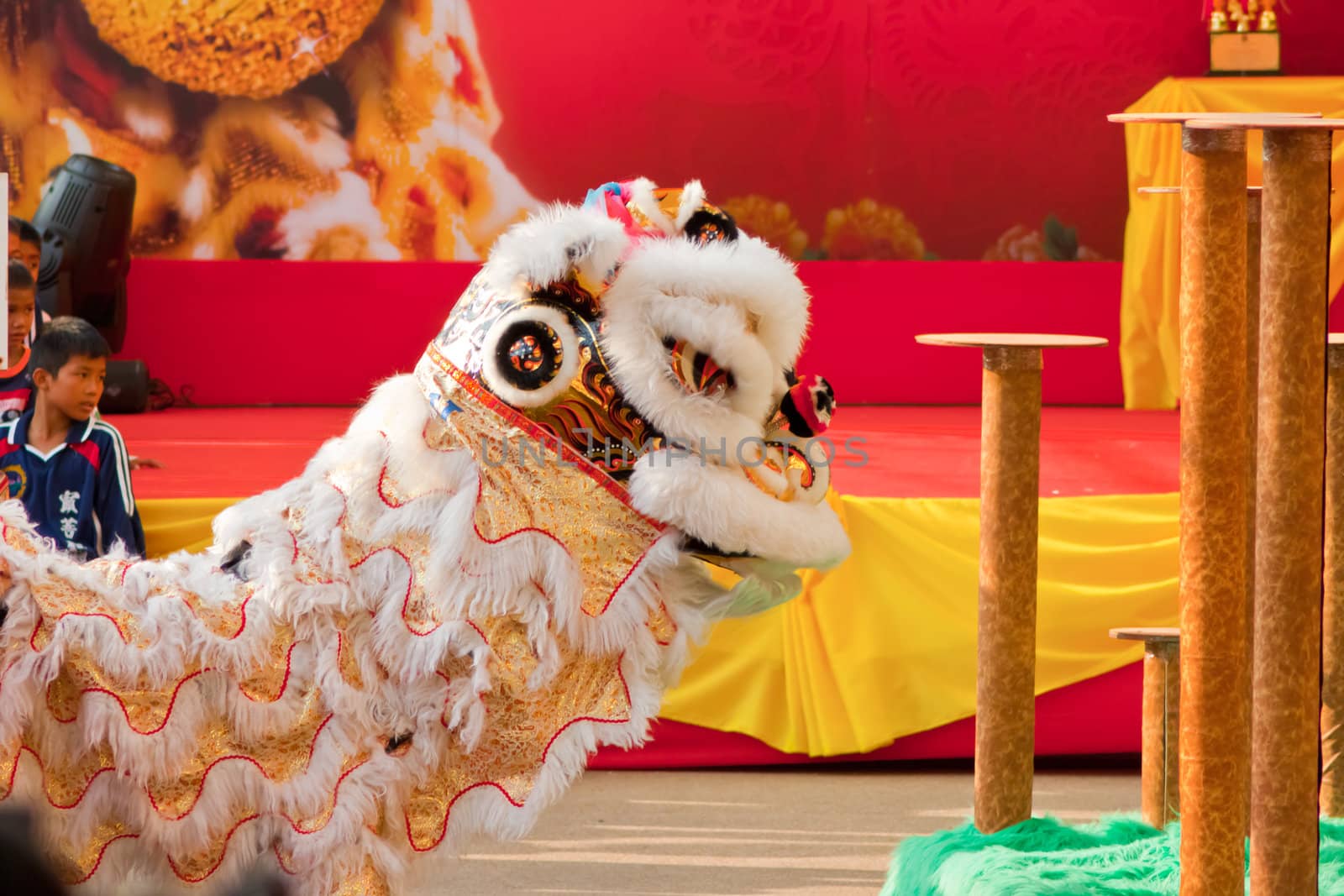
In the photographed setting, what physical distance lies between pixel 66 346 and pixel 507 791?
125cm

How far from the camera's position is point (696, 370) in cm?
154

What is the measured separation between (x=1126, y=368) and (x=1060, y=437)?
921 millimetres

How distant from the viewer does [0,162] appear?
5.08 m

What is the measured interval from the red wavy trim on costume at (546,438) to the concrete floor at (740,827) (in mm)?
990

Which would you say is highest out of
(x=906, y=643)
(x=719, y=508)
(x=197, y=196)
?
(x=197, y=196)

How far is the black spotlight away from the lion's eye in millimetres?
3152

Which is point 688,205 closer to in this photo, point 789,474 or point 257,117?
point 789,474

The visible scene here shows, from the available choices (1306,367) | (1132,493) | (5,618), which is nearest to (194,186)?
(1132,493)

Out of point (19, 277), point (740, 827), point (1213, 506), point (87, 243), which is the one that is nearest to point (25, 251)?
point (19, 277)

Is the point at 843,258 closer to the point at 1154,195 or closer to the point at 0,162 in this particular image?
the point at 1154,195

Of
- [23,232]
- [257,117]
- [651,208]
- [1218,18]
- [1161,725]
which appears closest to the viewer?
[651,208]

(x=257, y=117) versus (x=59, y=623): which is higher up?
(x=257, y=117)

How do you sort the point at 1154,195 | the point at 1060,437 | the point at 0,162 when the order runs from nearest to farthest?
the point at 1060,437 < the point at 1154,195 < the point at 0,162

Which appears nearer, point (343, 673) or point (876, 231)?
point (343, 673)
